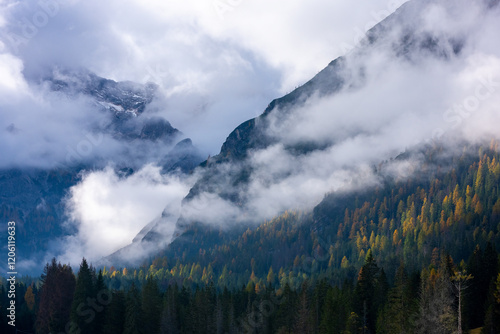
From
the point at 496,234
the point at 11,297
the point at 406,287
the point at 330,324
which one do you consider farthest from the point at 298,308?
the point at 496,234

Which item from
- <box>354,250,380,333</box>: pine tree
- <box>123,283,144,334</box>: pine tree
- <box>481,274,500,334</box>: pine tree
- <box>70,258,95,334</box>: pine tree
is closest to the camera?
<box>481,274,500,334</box>: pine tree

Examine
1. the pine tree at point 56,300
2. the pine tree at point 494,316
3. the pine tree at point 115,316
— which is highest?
the pine tree at point 56,300

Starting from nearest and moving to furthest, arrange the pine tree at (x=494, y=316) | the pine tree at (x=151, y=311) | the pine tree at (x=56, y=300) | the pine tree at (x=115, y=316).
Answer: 1. the pine tree at (x=494, y=316)
2. the pine tree at (x=115, y=316)
3. the pine tree at (x=56, y=300)
4. the pine tree at (x=151, y=311)

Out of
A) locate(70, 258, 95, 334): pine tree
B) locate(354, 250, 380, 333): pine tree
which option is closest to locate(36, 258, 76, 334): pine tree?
locate(70, 258, 95, 334): pine tree

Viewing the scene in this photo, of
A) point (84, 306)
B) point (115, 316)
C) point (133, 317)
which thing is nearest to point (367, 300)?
point (133, 317)

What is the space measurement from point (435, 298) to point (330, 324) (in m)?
27.8

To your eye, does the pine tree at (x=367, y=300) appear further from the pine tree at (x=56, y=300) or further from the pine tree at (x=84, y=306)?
the pine tree at (x=56, y=300)

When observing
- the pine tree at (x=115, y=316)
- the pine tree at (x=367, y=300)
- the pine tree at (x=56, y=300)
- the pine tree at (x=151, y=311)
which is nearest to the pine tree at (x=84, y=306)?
the pine tree at (x=115, y=316)

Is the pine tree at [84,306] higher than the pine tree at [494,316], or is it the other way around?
the pine tree at [84,306]

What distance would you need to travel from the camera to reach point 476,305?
105 metres

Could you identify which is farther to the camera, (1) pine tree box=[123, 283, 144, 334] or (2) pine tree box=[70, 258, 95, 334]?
(1) pine tree box=[123, 283, 144, 334]

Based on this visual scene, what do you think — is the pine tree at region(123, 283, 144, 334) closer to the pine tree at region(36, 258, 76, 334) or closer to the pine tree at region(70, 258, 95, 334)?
the pine tree at region(70, 258, 95, 334)

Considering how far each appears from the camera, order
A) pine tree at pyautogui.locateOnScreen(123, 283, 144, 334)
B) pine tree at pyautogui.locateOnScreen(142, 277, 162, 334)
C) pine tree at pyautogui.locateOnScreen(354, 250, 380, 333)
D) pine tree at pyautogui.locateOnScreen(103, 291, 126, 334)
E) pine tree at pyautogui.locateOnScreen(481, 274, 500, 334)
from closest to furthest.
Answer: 1. pine tree at pyautogui.locateOnScreen(481, 274, 500, 334)
2. pine tree at pyautogui.locateOnScreen(354, 250, 380, 333)
3. pine tree at pyautogui.locateOnScreen(123, 283, 144, 334)
4. pine tree at pyautogui.locateOnScreen(103, 291, 126, 334)
5. pine tree at pyautogui.locateOnScreen(142, 277, 162, 334)

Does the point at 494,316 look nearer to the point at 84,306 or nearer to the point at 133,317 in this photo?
the point at 133,317
